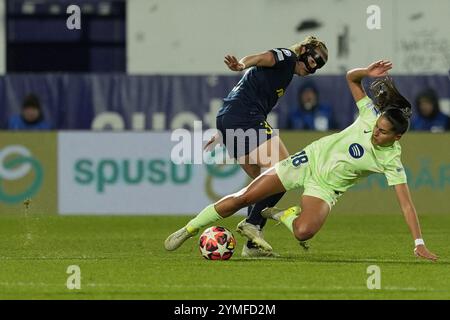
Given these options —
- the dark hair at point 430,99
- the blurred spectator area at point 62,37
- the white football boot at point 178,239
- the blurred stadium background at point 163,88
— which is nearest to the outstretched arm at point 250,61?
the white football boot at point 178,239

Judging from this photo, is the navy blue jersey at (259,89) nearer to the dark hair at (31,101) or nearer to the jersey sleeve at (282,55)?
the jersey sleeve at (282,55)

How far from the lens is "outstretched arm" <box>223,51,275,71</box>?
13477mm

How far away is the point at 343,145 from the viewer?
13.8 m

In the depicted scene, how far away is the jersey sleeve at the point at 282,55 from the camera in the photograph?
14.4m

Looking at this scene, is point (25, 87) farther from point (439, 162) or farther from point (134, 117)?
point (439, 162)

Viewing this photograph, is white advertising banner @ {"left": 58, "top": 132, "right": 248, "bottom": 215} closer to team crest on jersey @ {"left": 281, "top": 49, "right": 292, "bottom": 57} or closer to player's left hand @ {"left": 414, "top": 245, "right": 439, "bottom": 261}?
team crest on jersey @ {"left": 281, "top": 49, "right": 292, "bottom": 57}

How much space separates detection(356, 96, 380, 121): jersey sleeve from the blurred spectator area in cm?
1404

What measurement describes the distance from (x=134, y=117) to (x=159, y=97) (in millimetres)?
509

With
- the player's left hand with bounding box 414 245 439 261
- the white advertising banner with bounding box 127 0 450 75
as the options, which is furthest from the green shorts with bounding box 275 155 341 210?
the white advertising banner with bounding box 127 0 450 75

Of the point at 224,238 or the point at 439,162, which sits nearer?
the point at 224,238

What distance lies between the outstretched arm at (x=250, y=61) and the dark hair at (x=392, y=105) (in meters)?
1.10

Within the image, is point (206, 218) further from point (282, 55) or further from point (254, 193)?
point (282, 55)
